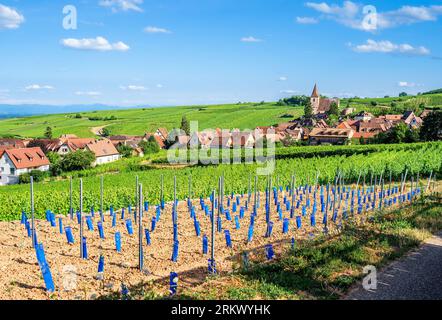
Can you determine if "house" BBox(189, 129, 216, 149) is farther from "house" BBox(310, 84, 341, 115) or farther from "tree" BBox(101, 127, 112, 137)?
"house" BBox(310, 84, 341, 115)

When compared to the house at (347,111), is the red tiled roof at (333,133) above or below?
below

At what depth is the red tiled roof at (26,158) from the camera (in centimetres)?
Result: 5138

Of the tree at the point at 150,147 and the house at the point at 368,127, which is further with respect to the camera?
the house at the point at 368,127

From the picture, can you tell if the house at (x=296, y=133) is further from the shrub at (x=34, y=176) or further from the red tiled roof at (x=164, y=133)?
the shrub at (x=34, y=176)

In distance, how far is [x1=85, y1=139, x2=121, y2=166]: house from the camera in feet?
204

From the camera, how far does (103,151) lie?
210ft

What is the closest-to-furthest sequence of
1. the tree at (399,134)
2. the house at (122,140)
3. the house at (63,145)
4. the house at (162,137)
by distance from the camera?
the tree at (399,134), the house at (63,145), the house at (122,140), the house at (162,137)

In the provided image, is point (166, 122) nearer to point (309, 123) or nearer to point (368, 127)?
point (309, 123)

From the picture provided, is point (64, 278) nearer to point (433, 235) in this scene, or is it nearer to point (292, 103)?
point (433, 235)

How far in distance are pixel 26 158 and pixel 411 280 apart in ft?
174

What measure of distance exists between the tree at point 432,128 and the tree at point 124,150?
43059mm

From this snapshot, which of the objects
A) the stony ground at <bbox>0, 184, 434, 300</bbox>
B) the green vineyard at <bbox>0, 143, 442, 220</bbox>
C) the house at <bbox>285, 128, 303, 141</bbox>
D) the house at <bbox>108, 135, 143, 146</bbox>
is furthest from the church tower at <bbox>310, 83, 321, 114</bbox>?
the stony ground at <bbox>0, 184, 434, 300</bbox>

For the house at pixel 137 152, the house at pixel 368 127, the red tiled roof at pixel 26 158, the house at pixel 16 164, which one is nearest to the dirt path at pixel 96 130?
the house at pixel 137 152
